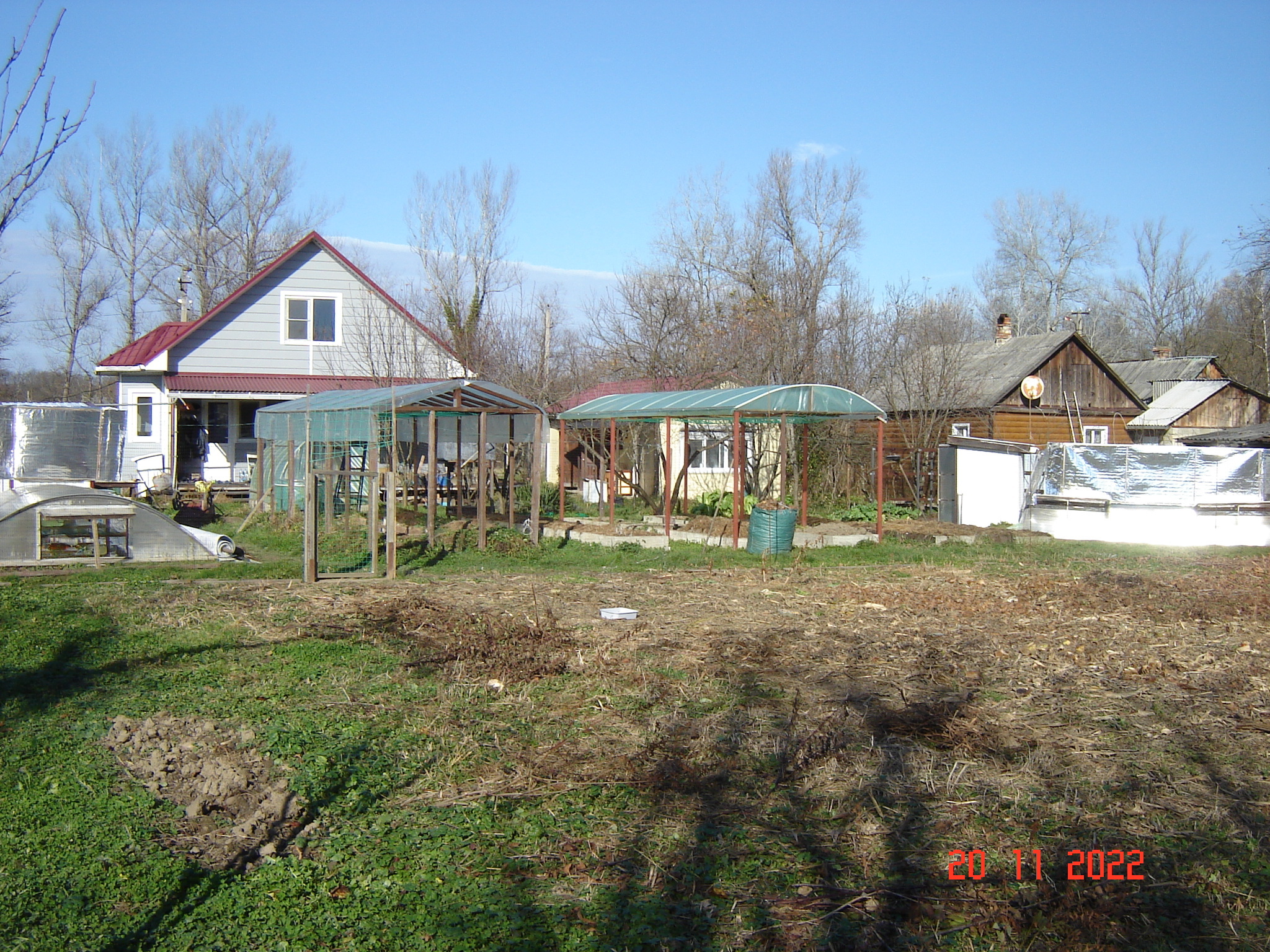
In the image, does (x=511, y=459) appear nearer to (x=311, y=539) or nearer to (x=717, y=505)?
(x=717, y=505)

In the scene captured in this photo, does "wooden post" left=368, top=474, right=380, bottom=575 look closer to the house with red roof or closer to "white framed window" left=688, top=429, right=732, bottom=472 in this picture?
the house with red roof

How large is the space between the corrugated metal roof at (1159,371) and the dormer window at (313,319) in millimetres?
28580

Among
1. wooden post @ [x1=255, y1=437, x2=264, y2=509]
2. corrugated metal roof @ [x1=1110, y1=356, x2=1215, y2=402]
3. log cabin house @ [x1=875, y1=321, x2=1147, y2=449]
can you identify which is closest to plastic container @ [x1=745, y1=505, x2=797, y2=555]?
wooden post @ [x1=255, y1=437, x2=264, y2=509]

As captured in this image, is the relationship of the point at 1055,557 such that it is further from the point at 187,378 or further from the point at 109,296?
the point at 109,296

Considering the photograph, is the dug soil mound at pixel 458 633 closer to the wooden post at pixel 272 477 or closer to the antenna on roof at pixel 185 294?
the wooden post at pixel 272 477

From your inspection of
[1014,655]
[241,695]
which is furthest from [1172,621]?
[241,695]

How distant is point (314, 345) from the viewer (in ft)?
79.4

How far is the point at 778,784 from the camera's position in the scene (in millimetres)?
5508

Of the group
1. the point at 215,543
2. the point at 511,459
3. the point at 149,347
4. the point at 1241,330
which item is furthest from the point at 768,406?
the point at 1241,330

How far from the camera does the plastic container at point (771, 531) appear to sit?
1516 centimetres

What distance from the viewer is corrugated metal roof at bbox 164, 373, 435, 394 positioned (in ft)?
73.4

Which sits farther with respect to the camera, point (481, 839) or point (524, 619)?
point (524, 619)

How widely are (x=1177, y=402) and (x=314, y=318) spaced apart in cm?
2899

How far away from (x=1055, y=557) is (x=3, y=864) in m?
15.2
